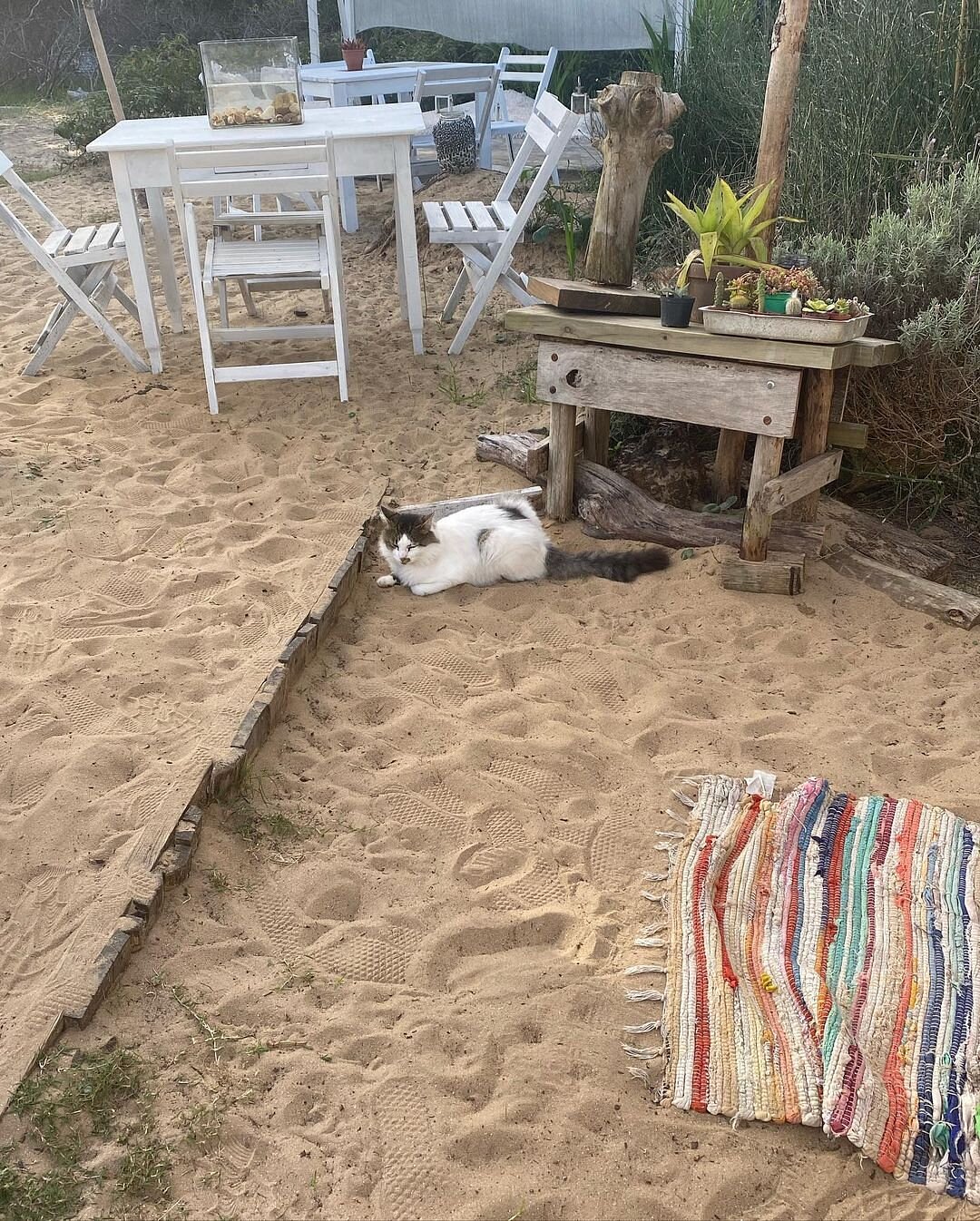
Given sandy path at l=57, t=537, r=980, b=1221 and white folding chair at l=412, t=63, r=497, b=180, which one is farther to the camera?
white folding chair at l=412, t=63, r=497, b=180

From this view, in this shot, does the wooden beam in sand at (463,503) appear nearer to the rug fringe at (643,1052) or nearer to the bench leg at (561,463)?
the bench leg at (561,463)

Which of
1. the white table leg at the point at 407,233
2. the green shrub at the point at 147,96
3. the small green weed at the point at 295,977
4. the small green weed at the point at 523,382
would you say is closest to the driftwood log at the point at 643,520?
the small green weed at the point at 523,382

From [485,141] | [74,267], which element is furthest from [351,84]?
[74,267]

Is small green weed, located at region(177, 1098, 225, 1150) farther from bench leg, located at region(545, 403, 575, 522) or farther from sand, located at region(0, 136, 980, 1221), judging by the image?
bench leg, located at region(545, 403, 575, 522)

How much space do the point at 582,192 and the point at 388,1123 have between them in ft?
23.0

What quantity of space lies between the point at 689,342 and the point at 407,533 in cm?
120

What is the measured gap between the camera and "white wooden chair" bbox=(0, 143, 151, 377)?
5406mm

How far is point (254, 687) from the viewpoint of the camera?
10.3 ft

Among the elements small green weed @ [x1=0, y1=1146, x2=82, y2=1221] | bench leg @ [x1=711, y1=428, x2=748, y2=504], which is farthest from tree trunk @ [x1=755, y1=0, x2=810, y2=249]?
small green weed @ [x1=0, y1=1146, x2=82, y2=1221]

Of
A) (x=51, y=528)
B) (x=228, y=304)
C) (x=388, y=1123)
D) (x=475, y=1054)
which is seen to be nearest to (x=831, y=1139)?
(x=475, y=1054)

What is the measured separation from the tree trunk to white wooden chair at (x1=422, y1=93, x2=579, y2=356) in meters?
1.34

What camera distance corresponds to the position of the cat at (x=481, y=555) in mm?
3906

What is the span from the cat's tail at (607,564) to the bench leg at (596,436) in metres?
0.66

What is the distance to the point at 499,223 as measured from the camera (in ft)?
19.0
